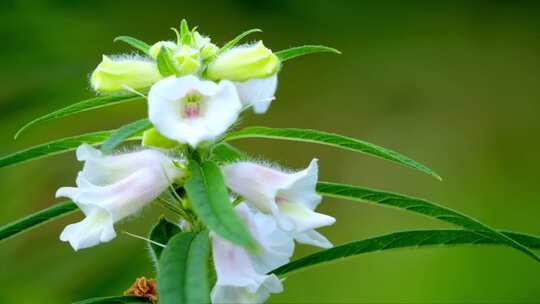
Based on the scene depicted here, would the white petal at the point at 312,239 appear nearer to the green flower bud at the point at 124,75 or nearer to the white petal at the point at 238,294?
the white petal at the point at 238,294

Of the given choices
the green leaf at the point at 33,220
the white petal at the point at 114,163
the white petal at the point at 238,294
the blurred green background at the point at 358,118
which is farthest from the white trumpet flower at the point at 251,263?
the blurred green background at the point at 358,118

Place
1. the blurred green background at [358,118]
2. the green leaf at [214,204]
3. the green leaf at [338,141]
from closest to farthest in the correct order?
the green leaf at [214,204], the green leaf at [338,141], the blurred green background at [358,118]

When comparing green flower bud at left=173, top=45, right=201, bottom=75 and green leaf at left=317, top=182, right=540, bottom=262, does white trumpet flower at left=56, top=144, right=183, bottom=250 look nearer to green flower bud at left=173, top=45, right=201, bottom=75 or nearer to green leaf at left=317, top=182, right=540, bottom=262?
green flower bud at left=173, top=45, right=201, bottom=75

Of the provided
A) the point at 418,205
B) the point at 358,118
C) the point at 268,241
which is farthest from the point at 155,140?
the point at 358,118

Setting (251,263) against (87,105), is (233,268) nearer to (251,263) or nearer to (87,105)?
(251,263)

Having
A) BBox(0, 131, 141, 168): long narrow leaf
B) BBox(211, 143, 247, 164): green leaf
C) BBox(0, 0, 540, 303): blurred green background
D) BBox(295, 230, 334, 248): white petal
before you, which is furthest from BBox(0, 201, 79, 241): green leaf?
BBox(0, 0, 540, 303): blurred green background

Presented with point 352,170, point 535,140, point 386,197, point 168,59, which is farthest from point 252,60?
point 535,140

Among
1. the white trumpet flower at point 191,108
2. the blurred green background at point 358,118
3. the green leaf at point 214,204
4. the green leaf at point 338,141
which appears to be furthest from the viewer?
the blurred green background at point 358,118
